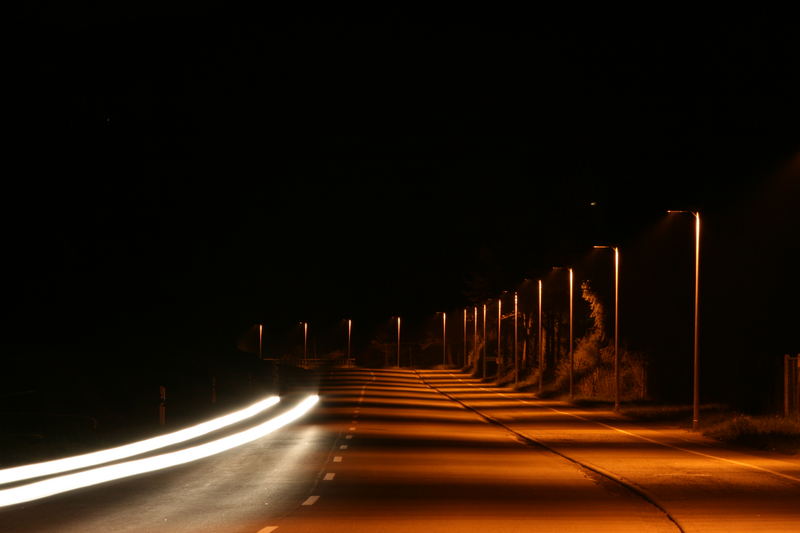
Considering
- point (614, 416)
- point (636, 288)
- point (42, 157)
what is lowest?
point (614, 416)

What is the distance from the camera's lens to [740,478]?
77.8ft

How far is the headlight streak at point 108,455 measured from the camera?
2150cm

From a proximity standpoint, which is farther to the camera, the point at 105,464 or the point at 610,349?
the point at 610,349

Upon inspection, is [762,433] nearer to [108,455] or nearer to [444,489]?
[444,489]

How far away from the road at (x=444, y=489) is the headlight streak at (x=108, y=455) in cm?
157

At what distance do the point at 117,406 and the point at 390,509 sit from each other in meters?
32.9

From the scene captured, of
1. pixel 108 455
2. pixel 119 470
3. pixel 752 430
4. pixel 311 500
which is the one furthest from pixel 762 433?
pixel 311 500

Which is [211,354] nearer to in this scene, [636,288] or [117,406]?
[636,288]

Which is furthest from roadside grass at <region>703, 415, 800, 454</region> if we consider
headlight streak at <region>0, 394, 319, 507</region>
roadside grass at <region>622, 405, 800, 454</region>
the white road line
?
the white road line

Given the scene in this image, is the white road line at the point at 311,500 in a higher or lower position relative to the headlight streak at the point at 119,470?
higher

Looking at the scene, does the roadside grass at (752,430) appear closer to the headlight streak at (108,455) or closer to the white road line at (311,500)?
the headlight streak at (108,455)

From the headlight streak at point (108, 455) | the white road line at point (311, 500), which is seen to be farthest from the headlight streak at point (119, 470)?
the white road line at point (311, 500)

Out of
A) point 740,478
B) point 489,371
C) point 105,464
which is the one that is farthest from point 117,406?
point 489,371

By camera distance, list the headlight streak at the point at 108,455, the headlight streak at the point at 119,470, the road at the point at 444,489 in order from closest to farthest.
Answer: the road at the point at 444,489 → the headlight streak at the point at 119,470 → the headlight streak at the point at 108,455
